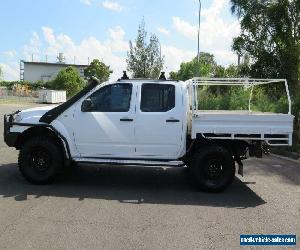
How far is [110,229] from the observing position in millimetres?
5977

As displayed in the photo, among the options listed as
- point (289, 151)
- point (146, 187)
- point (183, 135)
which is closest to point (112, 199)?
point (146, 187)

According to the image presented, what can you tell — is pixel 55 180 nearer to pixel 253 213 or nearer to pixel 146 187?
pixel 146 187

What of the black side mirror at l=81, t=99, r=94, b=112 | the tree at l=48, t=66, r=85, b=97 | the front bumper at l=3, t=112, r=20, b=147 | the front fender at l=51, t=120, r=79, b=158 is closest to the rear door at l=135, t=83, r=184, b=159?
the black side mirror at l=81, t=99, r=94, b=112

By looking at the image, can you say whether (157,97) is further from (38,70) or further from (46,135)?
(38,70)

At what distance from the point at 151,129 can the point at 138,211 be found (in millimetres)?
1856

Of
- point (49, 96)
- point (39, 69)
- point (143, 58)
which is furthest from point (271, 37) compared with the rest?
point (39, 69)

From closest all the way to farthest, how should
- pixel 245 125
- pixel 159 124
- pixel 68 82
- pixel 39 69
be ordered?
pixel 245 125, pixel 159 124, pixel 68 82, pixel 39 69

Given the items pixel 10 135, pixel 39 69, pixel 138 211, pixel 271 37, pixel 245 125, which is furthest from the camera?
pixel 39 69

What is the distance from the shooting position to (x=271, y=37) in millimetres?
28281

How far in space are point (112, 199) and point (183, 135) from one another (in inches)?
69.9

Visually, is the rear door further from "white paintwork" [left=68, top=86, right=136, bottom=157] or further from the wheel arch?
the wheel arch

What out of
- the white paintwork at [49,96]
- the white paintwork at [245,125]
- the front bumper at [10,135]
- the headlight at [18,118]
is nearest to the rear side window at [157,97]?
the white paintwork at [245,125]

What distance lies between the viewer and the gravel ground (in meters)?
5.63

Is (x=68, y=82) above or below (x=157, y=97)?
above
